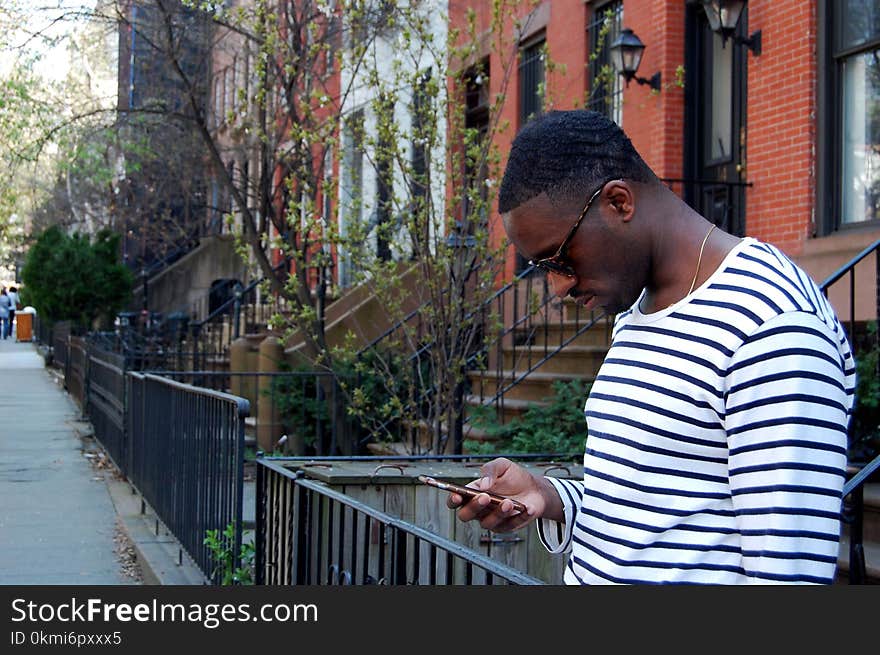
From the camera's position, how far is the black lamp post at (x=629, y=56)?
1109 cm

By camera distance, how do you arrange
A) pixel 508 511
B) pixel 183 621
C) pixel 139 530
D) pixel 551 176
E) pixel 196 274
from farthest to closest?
pixel 196 274 → pixel 139 530 → pixel 183 621 → pixel 508 511 → pixel 551 176

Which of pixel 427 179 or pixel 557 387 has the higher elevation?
pixel 427 179

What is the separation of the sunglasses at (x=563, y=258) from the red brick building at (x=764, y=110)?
6.34m

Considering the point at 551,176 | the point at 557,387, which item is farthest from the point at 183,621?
the point at 557,387

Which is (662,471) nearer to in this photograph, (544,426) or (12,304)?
(544,426)

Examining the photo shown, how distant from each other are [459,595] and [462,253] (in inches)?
225

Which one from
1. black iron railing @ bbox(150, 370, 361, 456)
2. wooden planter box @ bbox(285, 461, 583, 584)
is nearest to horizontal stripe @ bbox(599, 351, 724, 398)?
wooden planter box @ bbox(285, 461, 583, 584)

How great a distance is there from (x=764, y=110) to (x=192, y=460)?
18.5 ft

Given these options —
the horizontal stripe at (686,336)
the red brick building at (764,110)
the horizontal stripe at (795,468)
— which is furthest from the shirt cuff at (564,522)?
the red brick building at (764,110)

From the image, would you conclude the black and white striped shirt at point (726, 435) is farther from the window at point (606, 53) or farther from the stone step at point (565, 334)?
the window at point (606, 53)

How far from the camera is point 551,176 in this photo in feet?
6.88

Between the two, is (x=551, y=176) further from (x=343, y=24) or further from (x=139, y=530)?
(x=343, y=24)

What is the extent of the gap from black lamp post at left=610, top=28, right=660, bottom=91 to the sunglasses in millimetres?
9377

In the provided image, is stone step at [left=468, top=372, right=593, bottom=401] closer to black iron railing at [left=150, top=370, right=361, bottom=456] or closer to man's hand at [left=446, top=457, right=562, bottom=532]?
black iron railing at [left=150, top=370, right=361, bottom=456]
